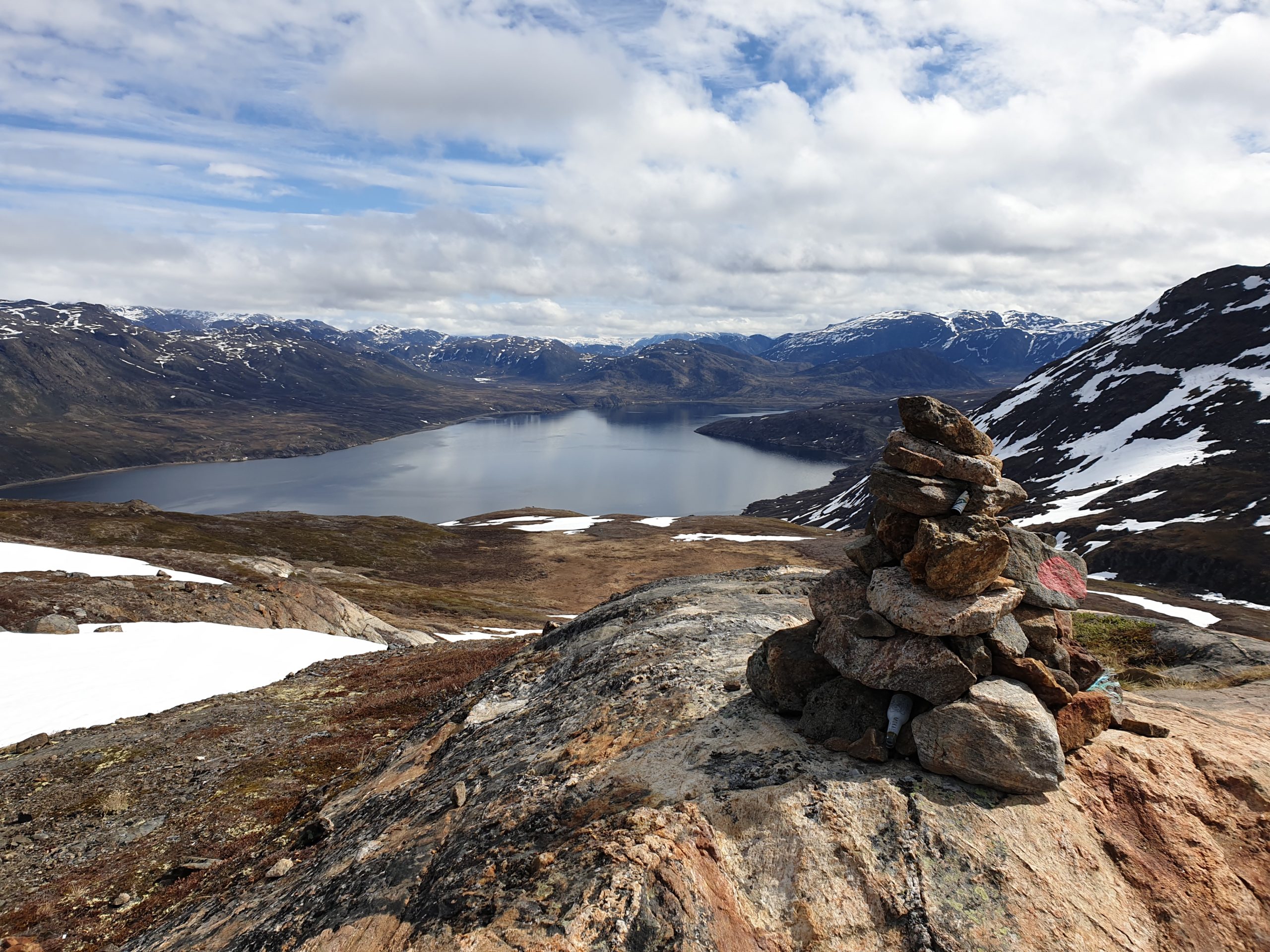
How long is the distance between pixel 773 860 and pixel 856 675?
3487 millimetres

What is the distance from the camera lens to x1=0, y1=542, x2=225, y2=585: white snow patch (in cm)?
3712

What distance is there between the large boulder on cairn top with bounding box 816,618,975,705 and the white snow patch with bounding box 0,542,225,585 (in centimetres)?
3809

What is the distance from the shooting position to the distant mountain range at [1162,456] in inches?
3442

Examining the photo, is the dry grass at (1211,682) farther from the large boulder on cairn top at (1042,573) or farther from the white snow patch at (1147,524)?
the white snow patch at (1147,524)

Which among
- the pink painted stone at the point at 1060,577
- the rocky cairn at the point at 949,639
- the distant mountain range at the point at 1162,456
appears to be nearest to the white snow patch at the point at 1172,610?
the distant mountain range at the point at 1162,456

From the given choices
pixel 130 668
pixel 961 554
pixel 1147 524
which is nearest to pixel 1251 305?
pixel 1147 524

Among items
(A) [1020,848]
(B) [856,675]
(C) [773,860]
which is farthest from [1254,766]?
(C) [773,860]

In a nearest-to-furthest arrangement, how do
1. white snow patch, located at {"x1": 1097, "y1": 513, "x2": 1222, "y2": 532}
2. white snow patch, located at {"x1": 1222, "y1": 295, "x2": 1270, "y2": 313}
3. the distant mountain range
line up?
the distant mountain range, white snow patch, located at {"x1": 1097, "y1": 513, "x2": 1222, "y2": 532}, white snow patch, located at {"x1": 1222, "y1": 295, "x2": 1270, "y2": 313}

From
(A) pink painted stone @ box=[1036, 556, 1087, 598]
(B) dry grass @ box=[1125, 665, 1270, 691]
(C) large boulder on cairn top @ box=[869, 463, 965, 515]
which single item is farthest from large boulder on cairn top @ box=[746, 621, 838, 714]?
(B) dry grass @ box=[1125, 665, 1270, 691]

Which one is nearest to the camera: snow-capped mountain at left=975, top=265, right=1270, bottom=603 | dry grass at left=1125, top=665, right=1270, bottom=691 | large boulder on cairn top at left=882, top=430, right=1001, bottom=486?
large boulder on cairn top at left=882, top=430, right=1001, bottom=486

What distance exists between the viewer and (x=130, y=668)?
24625mm

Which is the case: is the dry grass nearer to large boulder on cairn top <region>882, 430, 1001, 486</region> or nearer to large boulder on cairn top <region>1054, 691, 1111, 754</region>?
large boulder on cairn top <region>1054, 691, 1111, 754</region>

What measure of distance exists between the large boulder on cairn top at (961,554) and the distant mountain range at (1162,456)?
92077 mm

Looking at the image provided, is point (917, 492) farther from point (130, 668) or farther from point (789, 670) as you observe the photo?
point (130, 668)
